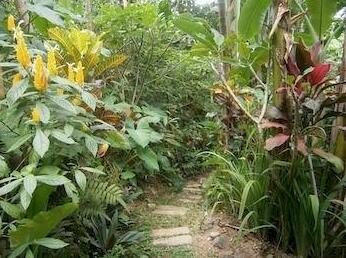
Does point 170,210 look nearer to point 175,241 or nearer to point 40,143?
point 175,241

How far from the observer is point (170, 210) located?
122 inches

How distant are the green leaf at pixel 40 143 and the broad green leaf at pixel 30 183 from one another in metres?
0.12

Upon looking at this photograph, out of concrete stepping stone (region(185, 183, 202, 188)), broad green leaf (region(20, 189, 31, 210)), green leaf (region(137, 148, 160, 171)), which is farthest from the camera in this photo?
concrete stepping stone (region(185, 183, 202, 188))

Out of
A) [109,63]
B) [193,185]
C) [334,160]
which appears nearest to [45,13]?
[109,63]

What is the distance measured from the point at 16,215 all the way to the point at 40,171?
200mm

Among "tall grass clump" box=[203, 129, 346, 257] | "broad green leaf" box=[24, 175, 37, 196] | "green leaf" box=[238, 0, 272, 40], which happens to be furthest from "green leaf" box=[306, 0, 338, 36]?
"broad green leaf" box=[24, 175, 37, 196]

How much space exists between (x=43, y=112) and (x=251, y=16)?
5.02 feet

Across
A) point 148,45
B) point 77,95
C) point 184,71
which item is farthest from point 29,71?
point 184,71

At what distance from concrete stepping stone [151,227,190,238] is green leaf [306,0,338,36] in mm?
1599

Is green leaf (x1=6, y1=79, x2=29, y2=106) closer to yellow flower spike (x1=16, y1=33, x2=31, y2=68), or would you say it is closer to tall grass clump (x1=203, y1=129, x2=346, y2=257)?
yellow flower spike (x1=16, y1=33, x2=31, y2=68)

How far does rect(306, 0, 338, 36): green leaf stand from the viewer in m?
2.52

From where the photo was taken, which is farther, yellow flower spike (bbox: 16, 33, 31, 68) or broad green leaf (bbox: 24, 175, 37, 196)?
yellow flower spike (bbox: 16, 33, 31, 68)

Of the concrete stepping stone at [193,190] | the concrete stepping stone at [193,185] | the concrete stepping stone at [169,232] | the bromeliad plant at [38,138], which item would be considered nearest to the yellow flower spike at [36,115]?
the bromeliad plant at [38,138]

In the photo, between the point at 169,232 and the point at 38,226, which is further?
the point at 169,232
